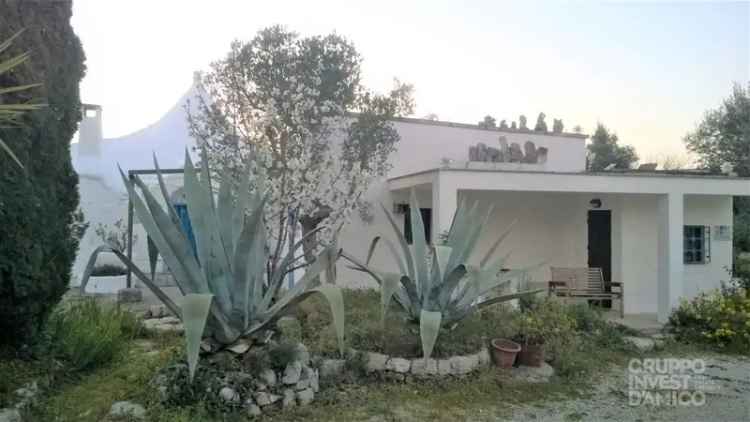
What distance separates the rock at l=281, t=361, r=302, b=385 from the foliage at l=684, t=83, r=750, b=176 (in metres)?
18.1

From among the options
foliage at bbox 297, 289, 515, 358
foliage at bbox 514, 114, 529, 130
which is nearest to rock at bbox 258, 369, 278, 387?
foliage at bbox 297, 289, 515, 358

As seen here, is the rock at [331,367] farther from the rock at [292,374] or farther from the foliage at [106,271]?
the foliage at [106,271]

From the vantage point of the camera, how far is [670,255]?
8.38 meters

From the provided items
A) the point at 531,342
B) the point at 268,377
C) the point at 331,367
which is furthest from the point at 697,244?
the point at 268,377

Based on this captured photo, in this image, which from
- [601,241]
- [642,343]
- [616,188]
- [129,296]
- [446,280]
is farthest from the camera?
[601,241]

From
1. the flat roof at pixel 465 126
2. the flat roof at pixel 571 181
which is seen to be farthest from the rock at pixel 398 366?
the flat roof at pixel 465 126

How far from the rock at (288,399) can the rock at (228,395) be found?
1.26ft

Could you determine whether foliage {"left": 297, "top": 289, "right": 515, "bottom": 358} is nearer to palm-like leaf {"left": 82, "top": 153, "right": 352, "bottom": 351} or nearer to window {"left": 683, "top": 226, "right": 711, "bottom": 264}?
palm-like leaf {"left": 82, "top": 153, "right": 352, "bottom": 351}

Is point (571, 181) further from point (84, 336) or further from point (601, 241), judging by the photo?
point (84, 336)

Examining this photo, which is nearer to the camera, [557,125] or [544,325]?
[544,325]

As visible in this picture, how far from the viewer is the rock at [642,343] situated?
683 centimetres

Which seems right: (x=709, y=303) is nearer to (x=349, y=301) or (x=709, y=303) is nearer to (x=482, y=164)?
(x=482, y=164)

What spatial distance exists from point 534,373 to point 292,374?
2.67 meters

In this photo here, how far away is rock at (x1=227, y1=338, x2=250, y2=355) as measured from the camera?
4.04 meters
